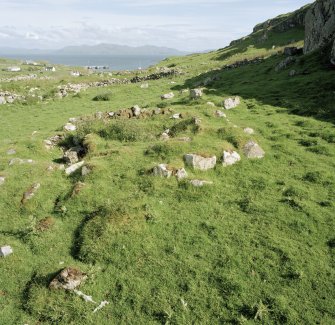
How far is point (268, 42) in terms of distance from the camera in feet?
254

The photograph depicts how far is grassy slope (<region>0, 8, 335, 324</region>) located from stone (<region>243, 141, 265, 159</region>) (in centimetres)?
42

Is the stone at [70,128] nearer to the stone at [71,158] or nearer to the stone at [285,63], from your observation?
the stone at [71,158]

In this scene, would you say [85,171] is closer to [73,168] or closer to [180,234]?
[73,168]

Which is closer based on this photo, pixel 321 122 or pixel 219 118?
pixel 321 122

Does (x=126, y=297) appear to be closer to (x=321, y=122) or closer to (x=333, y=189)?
(x=333, y=189)

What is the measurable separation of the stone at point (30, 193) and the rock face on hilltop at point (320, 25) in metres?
35.7

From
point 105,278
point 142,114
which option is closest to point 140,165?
point 105,278

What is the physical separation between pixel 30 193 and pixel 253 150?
12601mm

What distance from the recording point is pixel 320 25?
154 ft

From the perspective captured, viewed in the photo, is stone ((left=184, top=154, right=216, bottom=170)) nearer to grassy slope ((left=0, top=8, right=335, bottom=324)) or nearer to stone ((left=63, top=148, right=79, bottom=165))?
grassy slope ((left=0, top=8, right=335, bottom=324))

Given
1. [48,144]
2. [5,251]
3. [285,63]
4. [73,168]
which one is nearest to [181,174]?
[73,168]

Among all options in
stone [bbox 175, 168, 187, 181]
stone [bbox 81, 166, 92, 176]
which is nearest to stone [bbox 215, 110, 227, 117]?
stone [bbox 175, 168, 187, 181]

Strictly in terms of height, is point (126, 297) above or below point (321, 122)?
below

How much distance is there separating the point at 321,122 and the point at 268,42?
5735cm
